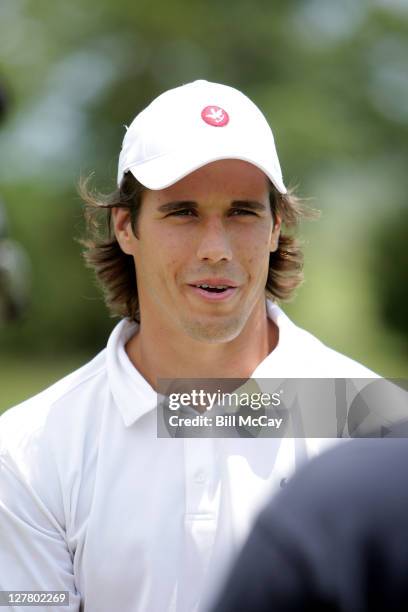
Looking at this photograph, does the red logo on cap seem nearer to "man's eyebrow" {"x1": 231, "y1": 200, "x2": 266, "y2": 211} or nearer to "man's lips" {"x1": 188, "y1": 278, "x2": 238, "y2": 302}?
"man's eyebrow" {"x1": 231, "y1": 200, "x2": 266, "y2": 211}

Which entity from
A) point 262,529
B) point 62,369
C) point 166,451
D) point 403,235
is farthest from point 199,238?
point 403,235

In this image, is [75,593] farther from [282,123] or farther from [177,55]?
[177,55]

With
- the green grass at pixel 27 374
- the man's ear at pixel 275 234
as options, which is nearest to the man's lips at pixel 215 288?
the man's ear at pixel 275 234

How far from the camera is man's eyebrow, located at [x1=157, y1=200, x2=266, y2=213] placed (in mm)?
3004

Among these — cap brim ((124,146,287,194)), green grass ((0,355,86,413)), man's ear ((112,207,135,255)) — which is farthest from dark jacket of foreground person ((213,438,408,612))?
green grass ((0,355,86,413))

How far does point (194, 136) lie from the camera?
10.0 ft

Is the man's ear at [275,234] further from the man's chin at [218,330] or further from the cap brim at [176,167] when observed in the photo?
the man's chin at [218,330]

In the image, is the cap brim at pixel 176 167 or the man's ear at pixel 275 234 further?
the man's ear at pixel 275 234

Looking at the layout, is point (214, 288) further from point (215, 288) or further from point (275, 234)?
point (275, 234)

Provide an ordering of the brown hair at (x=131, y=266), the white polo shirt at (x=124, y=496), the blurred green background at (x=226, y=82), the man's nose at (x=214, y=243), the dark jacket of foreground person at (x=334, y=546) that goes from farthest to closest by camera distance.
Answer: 1. the blurred green background at (x=226, y=82)
2. the brown hair at (x=131, y=266)
3. the man's nose at (x=214, y=243)
4. the white polo shirt at (x=124, y=496)
5. the dark jacket of foreground person at (x=334, y=546)

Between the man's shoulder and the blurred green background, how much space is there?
14.5 meters

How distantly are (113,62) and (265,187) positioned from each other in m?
20.4

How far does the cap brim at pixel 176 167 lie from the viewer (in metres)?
2.98

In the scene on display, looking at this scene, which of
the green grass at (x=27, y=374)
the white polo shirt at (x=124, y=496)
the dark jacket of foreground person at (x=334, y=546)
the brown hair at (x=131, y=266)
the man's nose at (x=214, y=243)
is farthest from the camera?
the green grass at (x=27, y=374)
